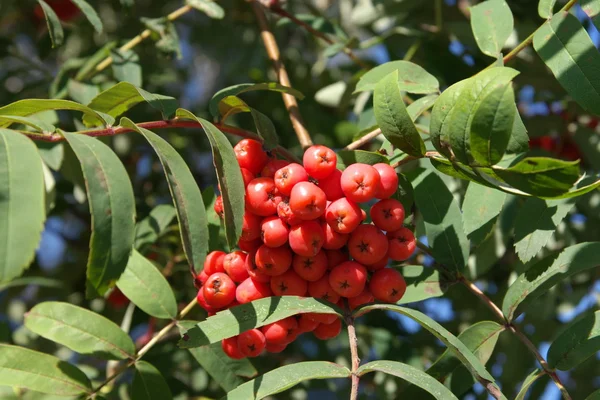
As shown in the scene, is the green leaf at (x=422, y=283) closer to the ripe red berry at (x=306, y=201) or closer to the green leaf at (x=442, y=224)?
the green leaf at (x=442, y=224)

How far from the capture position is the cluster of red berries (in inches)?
41.3

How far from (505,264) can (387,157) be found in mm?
1405

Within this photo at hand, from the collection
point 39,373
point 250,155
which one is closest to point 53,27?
point 250,155

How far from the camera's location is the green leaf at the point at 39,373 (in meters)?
1.15

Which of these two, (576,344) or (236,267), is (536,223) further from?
(236,267)

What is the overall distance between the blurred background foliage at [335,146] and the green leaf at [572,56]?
0.38 meters

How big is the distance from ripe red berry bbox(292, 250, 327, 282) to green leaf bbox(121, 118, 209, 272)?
0.75 ft

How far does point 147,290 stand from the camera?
133 cm

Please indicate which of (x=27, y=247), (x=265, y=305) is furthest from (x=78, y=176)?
(x=27, y=247)

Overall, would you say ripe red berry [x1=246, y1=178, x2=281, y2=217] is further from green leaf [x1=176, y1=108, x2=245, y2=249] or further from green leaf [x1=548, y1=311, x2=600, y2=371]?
green leaf [x1=548, y1=311, x2=600, y2=371]

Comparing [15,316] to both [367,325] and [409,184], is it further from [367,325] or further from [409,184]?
[409,184]

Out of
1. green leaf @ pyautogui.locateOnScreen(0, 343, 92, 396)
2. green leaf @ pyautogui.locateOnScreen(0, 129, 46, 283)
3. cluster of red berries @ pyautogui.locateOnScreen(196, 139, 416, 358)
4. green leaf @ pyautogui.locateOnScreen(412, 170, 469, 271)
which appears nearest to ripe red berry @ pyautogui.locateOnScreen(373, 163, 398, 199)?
cluster of red berries @ pyautogui.locateOnScreen(196, 139, 416, 358)

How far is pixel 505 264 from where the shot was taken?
245 cm

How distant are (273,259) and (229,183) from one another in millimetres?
175
